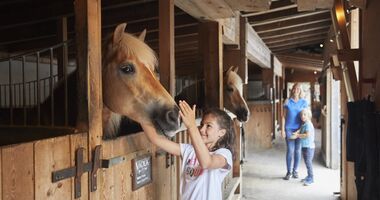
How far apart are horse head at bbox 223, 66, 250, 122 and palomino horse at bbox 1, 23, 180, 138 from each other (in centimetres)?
283

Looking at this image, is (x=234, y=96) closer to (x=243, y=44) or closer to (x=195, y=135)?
(x=243, y=44)

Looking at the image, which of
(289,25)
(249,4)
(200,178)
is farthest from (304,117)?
(200,178)

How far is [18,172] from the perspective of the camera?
120 cm

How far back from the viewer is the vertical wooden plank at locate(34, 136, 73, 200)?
1300mm

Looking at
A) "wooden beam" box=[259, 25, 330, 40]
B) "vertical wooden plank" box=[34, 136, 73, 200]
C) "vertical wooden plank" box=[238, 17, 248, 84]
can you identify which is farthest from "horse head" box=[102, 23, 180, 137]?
"wooden beam" box=[259, 25, 330, 40]

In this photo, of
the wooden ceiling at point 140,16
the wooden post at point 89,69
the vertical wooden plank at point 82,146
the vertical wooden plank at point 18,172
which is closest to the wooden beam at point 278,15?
the wooden ceiling at point 140,16

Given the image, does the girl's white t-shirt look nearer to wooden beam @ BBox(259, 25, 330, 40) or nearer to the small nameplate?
the small nameplate

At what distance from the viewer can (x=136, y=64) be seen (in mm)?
1921

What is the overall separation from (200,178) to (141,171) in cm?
34

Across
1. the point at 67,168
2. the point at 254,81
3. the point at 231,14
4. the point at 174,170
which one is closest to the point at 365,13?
the point at 231,14

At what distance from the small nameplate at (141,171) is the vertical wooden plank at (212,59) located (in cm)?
159

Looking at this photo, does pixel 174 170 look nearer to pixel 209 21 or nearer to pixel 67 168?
pixel 67 168

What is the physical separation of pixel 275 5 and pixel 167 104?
3.99 metres

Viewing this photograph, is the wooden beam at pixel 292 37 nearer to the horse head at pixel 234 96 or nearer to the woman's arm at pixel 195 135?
the horse head at pixel 234 96
